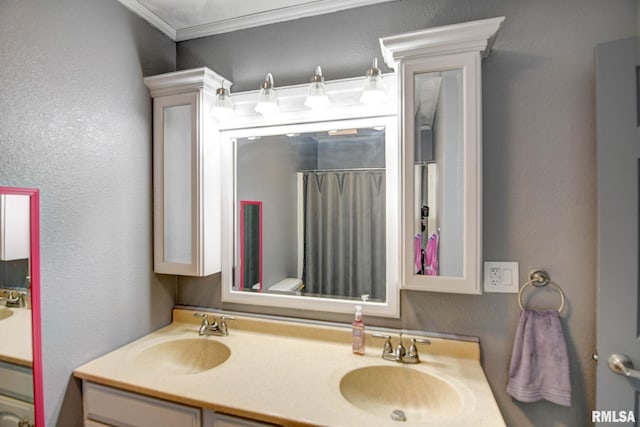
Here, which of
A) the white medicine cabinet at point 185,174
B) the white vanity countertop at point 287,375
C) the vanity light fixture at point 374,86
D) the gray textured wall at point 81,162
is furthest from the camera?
the white medicine cabinet at point 185,174

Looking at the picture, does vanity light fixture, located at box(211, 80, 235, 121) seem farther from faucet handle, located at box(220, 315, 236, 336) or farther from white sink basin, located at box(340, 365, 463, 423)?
white sink basin, located at box(340, 365, 463, 423)

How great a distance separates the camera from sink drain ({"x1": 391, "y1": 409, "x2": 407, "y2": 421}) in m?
1.21

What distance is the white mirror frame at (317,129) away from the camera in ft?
4.71

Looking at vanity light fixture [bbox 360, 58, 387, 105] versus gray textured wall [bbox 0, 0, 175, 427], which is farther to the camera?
vanity light fixture [bbox 360, 58, 387, 105]

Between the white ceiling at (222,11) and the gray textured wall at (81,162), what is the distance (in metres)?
0.09

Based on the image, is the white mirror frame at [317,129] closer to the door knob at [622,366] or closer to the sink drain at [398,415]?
the sink drain at [398,415]

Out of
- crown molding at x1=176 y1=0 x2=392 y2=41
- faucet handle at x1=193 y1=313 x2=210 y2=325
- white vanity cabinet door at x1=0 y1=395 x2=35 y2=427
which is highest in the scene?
crown molding at x1=176 y1=0 x2=392 y2=41

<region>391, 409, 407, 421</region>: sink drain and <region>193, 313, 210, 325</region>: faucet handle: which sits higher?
<region>193, 313, 210, 325</region>: faucet handle

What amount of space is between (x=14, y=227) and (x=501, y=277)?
1786mm

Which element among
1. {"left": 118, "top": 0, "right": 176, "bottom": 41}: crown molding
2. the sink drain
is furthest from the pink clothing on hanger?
{"left": 118, "top": 0, "right": 176, "bottom": 41}: crown molding

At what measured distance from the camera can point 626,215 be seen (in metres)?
1.12

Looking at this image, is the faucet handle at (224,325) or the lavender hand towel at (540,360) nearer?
the lavender hand towel at (540,360)
